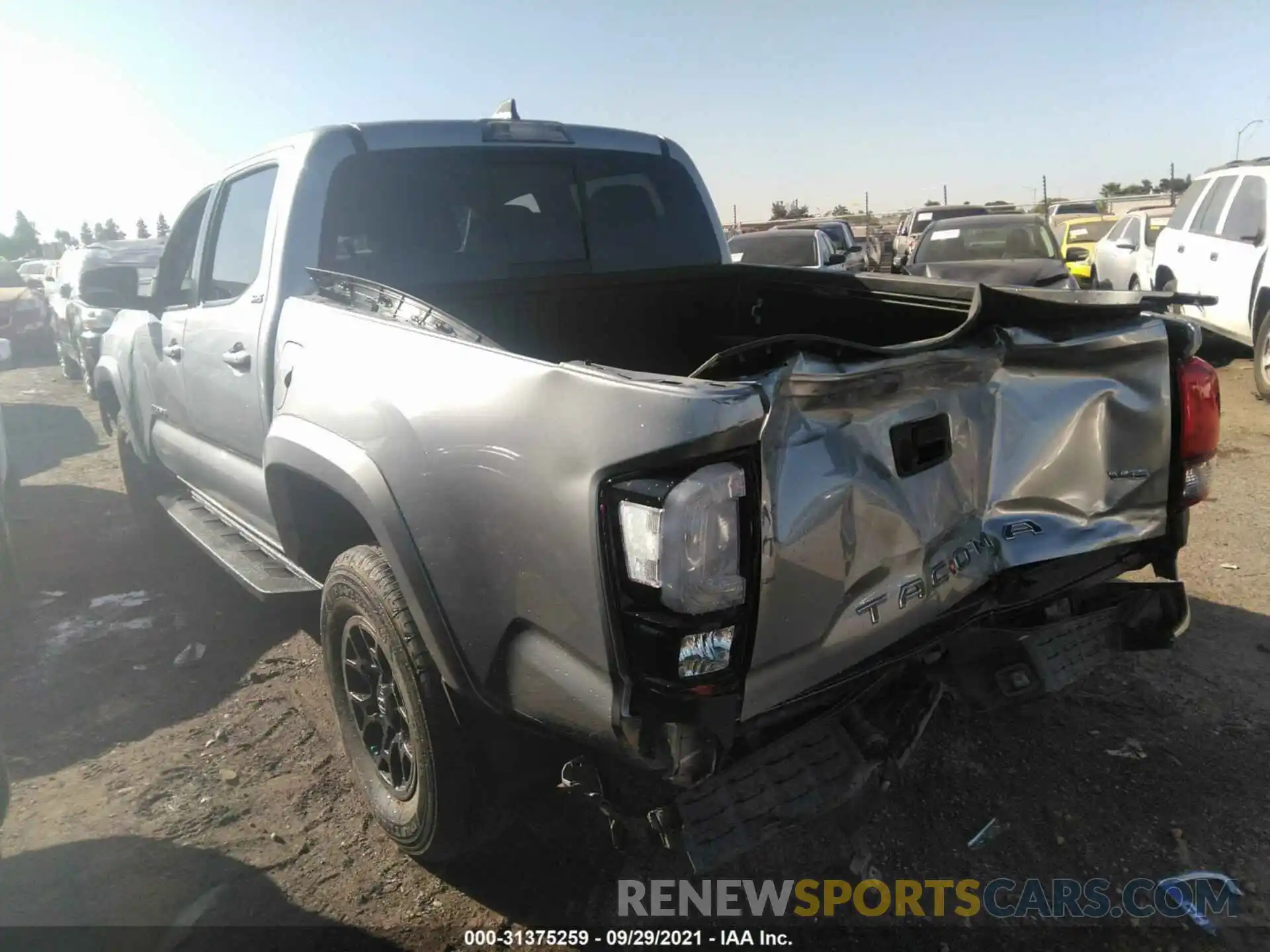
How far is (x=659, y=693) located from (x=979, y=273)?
8.26 metres

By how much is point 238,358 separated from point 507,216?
1212 millimetres

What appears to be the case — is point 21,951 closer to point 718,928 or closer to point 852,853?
point 718,928

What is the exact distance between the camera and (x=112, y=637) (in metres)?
4.69

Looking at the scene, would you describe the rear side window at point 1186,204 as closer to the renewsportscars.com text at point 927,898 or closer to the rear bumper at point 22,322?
the renewsportscars.com text at point 927,898

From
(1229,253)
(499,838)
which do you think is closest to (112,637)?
(499,838)

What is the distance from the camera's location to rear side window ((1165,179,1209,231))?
10.0 meters

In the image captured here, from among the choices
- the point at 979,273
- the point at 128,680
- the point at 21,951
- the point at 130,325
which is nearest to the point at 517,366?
the point at 21,951

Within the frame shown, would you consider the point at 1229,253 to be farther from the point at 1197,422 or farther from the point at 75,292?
the point at 75,292

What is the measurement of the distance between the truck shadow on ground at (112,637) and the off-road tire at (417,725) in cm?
89

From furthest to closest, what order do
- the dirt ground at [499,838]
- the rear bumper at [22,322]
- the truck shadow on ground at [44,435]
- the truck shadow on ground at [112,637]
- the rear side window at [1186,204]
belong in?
the rear bumper at [22,322] → the rear side window at [1186,204] → the truck shadow on ground at [44,435] → the truck shadow on ground at [112,637] → the dirt ground at [499,838]

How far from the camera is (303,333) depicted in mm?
2922

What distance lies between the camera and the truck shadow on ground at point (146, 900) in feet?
8.41

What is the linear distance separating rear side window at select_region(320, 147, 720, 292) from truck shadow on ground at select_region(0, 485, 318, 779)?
4.53 ft

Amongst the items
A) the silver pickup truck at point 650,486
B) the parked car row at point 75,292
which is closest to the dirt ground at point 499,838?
the silver pickup truck at point 650,486
